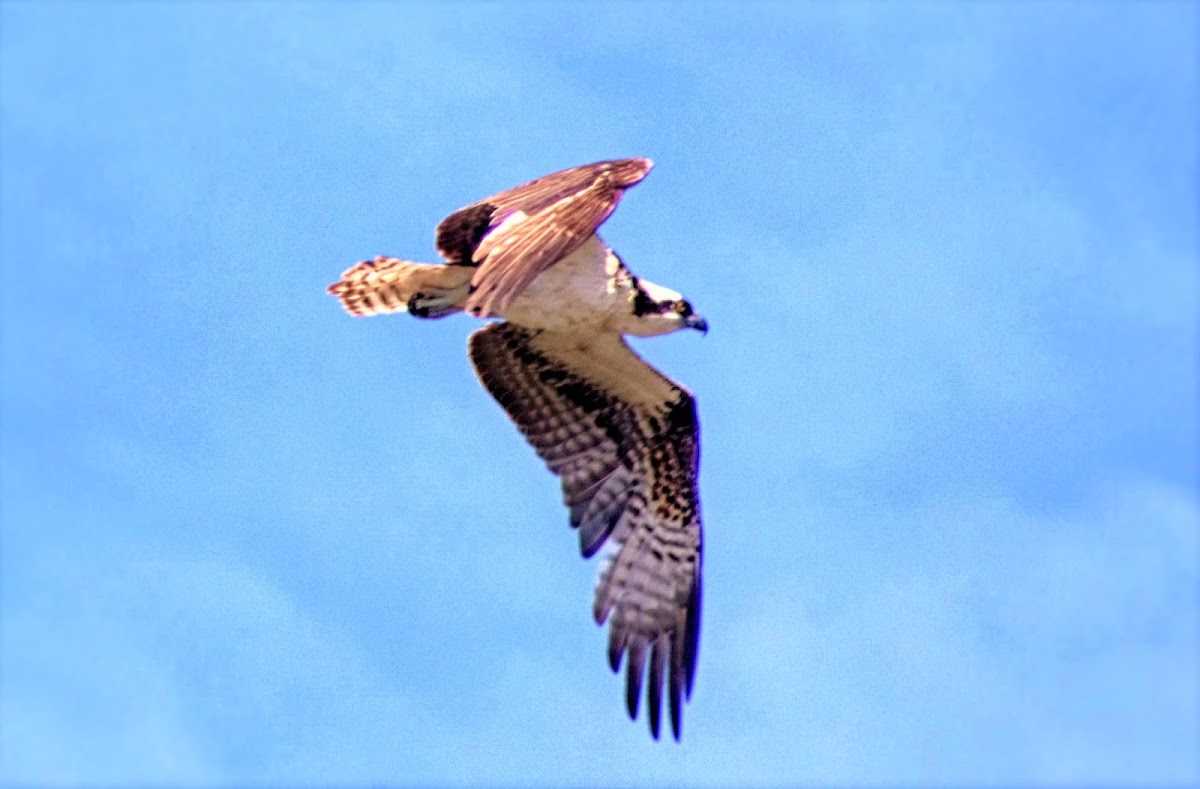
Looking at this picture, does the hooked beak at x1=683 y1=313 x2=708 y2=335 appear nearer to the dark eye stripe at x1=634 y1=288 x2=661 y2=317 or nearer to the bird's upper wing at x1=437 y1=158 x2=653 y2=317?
the dark eye stripe at x1=634 y1=288 x2=661 y2=317

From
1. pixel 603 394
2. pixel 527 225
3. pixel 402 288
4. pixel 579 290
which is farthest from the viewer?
pixel 603 394

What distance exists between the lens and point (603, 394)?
1277cm

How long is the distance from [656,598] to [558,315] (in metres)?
2.13

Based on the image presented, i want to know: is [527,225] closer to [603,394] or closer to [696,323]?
[696,323]

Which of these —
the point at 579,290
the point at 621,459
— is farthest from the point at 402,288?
the point at 621,459

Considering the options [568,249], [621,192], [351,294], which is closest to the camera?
[568,249]

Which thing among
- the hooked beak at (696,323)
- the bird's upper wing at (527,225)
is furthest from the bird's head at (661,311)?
the bird's upper wing at (527,225)

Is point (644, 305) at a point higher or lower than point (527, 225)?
higher

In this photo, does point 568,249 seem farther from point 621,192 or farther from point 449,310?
point 449,310

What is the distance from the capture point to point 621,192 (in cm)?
1129

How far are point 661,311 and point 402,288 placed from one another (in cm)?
174

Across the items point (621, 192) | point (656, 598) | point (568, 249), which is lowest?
point (656, 598)

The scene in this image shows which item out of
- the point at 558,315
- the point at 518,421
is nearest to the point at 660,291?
the point at 558,315

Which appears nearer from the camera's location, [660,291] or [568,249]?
[568,249]
